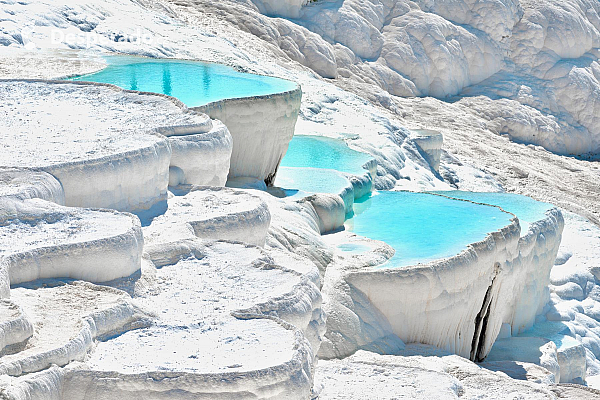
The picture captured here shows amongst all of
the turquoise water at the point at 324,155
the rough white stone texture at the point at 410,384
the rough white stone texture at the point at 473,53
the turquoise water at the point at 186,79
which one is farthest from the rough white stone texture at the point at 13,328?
the rough white stone texture at the point at 473,53

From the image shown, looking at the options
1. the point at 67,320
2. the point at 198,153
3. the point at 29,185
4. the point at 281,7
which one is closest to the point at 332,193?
the point at 198,153

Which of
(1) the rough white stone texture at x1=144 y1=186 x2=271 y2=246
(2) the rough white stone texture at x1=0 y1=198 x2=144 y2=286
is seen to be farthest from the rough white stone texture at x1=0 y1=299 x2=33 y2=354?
(1) the rough white stone texture at x1=144 y1=186 x2=271 y2=246

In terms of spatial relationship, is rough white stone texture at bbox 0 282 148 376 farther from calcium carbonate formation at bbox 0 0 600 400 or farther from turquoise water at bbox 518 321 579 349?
turquoise water at bbox 518 321 579 349

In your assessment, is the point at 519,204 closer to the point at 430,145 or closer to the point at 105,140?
the point at 430,145

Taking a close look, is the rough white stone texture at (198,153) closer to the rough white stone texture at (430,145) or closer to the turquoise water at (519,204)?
the turquoise water at (519,204)

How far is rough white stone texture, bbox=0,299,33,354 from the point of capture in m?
2.90

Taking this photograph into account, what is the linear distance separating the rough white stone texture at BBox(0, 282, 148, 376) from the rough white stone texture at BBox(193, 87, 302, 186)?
3.97 m

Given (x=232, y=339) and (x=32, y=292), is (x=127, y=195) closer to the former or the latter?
(x=32, y=292)

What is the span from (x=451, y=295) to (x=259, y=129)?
2.63 metres

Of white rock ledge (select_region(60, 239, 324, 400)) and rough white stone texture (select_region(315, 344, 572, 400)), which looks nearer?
white rock ledge (select_region(60, 239, 324, 400))

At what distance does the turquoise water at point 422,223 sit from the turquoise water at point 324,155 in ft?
2.26

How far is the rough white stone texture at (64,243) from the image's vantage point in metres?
3.54

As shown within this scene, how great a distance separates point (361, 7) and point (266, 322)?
1676 cm

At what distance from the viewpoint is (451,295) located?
6441mm
